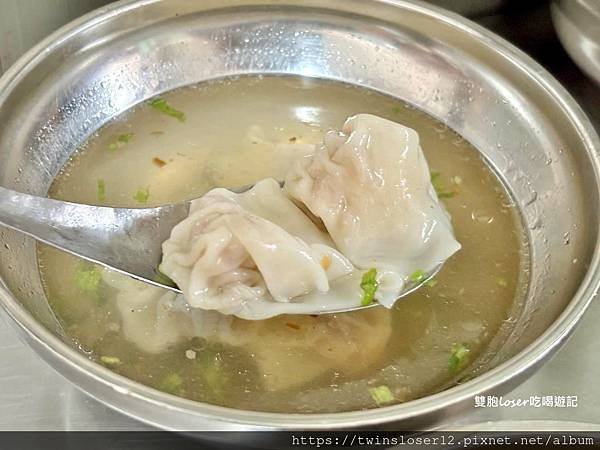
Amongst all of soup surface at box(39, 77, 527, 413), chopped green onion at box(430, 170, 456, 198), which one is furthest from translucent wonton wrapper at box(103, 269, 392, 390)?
chopped green onion at box(430, 170, 456, 198)

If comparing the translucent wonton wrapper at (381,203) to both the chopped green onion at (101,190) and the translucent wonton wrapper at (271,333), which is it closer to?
the translucent wonton wrapper at (271,333)

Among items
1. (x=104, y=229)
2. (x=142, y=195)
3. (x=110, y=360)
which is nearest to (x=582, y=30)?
(x=142, y=195)

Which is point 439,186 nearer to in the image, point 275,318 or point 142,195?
Answer: point 275,318

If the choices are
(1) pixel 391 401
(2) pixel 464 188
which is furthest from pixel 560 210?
(1) pixel 391 401

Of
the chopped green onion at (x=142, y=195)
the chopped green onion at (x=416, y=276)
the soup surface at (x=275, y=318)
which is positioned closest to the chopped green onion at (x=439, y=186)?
the soup surface at (x=275, y=318)

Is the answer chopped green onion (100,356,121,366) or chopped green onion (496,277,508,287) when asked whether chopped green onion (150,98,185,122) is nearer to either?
chopped green onion (100,356,121,366)

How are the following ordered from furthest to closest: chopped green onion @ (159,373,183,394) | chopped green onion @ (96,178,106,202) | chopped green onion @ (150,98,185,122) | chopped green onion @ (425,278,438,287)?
chopped green onion @ (150,98,185,122), chopped green onion @ (96,178,106,202), chopped green onion @ (425,278,438,287), chopped green onion @ (159,373,183,394)

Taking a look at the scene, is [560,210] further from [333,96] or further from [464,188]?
[333,96]
